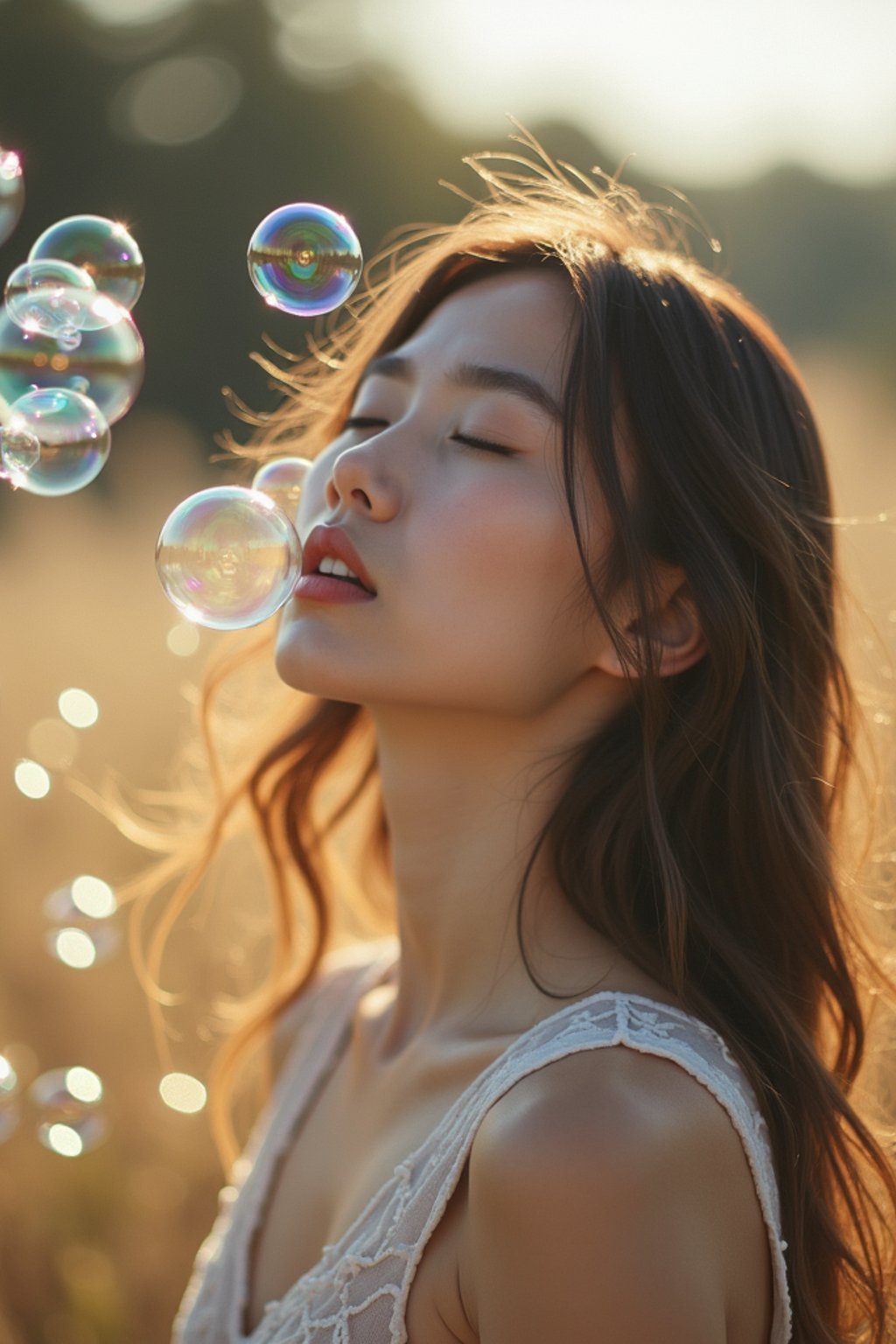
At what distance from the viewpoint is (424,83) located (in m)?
12.5

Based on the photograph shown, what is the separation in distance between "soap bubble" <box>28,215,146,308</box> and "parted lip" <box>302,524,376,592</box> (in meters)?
0.66

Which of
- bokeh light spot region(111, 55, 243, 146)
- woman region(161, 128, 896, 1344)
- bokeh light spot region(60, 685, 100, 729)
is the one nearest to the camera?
woman region(161, 128, 896, 1344)

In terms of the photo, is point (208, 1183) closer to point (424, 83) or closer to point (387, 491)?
point (387, 491)

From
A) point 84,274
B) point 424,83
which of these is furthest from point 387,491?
point 424,83

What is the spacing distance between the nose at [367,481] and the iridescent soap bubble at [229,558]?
102mm

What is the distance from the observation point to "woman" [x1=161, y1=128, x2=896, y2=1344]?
61.1 inches

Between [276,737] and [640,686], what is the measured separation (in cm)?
89

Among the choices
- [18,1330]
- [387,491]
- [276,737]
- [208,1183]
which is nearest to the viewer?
[387,491]

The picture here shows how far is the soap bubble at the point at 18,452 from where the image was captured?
6.68 feet

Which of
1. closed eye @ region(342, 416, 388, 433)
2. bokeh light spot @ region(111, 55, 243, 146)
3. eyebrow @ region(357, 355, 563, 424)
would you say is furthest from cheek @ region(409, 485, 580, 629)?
bokeh light spot @ region(111, 55, 243, 146)

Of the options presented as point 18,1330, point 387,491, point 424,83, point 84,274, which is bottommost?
point 18,1330

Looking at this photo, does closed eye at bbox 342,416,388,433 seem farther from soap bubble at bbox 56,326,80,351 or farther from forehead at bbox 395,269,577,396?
soap bubble at bbox 56,326,80,351

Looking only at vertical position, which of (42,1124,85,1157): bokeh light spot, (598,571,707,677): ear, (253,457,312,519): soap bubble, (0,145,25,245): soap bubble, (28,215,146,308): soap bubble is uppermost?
(0,145,25,245): soap bubble

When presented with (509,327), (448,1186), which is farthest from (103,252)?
(448,1186)
